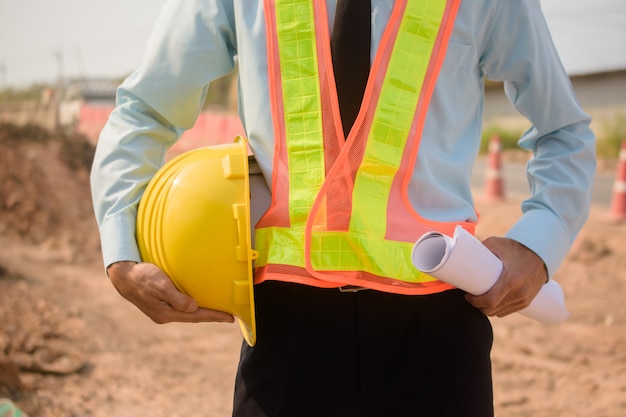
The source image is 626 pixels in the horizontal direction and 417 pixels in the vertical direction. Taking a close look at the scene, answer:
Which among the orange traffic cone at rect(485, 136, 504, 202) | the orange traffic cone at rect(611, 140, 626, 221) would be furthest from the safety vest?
the orange traffic cone at rect(485, 136, 504, 202)

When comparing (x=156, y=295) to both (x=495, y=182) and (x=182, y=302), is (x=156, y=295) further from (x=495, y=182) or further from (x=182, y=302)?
(x=495, y=182)

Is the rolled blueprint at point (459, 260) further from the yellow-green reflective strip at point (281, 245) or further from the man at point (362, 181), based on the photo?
the yellow-green reflective strip at point (281, 245)

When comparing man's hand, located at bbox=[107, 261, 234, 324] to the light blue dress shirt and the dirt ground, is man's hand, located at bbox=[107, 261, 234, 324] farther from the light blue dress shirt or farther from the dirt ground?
the dirt ground

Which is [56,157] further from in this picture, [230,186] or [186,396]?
[230,186]

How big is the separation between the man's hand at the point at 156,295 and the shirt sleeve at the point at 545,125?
2.26 ft

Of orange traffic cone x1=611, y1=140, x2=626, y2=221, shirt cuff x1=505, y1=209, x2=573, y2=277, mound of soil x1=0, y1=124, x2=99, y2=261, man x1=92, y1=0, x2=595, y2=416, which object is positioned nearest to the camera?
man x1=92, y1=0, x2=595, y2=416

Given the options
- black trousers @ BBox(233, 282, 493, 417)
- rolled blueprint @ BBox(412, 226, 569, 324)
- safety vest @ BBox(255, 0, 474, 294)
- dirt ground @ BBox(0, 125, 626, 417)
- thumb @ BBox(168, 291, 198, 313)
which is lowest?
dirt ground @ BBox(0, 125, 626, 417)

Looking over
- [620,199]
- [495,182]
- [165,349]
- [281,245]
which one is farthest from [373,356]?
[495,182]

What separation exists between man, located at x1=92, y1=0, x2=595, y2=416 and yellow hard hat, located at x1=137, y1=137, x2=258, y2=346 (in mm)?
43

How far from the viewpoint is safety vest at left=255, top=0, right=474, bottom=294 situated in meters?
1.52

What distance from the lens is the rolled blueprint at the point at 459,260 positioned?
56.0 inches

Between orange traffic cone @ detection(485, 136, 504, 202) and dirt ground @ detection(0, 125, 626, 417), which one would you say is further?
orange traffic cone @ detection(485, 136, 504, 202)

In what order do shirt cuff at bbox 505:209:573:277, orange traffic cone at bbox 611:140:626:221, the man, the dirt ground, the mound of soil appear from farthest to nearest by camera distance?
orange traffic cone at bbox 611:140:626:221
the mound of soil
the dirt ground
shirt cuff at bbox 505:209:573:277
the man

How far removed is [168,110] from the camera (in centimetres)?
171
